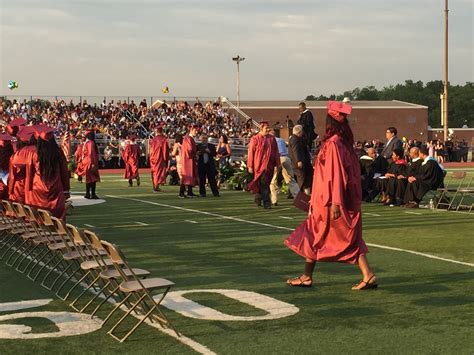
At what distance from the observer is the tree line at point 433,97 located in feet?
417

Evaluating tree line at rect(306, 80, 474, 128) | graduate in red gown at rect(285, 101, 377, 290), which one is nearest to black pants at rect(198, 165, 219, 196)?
graduate in red gown at rect(285, 101, 377, 290)

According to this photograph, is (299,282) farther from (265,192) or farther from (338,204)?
(265,192)

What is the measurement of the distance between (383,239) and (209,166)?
10909 mm

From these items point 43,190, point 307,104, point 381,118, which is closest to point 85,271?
point 43,190

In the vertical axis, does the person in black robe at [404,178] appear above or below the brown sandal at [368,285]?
above

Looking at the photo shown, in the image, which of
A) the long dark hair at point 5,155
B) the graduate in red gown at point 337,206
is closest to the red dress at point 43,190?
the long dark hair at point 5,155

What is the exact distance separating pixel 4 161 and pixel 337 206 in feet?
25.0

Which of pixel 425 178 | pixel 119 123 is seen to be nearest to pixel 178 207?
pixel 425 178

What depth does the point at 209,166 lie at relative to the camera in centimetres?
2333

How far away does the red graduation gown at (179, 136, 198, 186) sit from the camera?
22.8 metres

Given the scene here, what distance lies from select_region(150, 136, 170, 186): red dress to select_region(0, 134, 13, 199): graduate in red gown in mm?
11465

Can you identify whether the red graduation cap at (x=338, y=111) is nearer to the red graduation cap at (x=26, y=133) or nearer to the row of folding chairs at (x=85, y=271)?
the row of folding chairs at (x=85, y=271)

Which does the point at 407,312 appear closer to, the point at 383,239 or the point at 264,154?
the point at 383,239

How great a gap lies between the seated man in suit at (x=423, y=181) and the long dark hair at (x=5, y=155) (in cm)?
846
